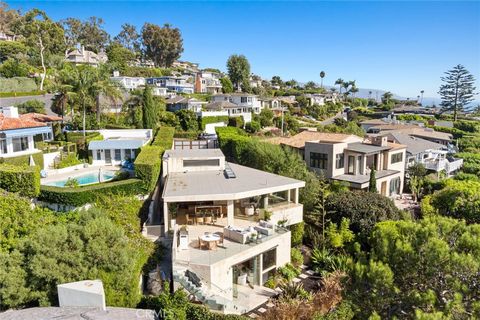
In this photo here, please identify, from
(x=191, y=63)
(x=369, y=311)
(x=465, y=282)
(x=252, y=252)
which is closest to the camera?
(x=465, y=282)

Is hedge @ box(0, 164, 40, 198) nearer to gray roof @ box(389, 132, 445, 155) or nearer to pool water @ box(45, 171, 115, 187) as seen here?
pool water @ box(45, 171, 115, 187)

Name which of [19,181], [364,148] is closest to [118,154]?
[19,181]

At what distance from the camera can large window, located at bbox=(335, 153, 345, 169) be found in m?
32.7

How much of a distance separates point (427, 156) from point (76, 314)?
41744mm

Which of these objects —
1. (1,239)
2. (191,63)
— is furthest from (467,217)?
(191,63)

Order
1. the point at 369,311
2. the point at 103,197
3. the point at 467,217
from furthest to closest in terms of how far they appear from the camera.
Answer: the point at 467,217, the point at 103,197, the point at 369,311

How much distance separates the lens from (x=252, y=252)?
693 inches

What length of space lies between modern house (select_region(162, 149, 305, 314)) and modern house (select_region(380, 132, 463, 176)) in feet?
74.2

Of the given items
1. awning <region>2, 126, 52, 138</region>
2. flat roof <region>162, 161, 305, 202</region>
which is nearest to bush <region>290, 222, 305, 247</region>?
flat roof <region>162, 161, 305, 202</region>

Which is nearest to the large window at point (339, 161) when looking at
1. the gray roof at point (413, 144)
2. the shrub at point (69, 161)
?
the gray roof at point (413, 144)

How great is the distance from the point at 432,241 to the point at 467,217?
21.6 meters

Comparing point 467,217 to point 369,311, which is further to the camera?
point 467,217

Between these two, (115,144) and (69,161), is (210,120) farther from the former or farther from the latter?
(69,161)

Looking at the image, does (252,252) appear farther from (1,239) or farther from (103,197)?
(1,239)
